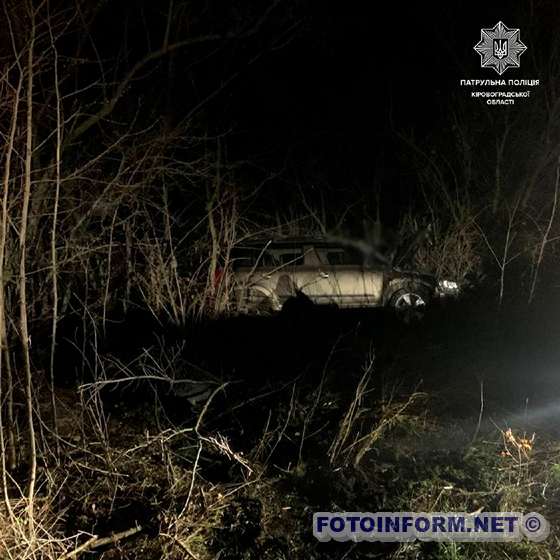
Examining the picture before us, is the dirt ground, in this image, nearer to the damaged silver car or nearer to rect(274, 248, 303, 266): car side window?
the damaged silver car

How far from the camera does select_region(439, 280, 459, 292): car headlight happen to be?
977cm

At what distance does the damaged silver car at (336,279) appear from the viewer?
8922 millimetres

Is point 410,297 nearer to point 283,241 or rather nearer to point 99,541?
point 283,241

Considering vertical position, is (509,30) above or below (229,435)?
above

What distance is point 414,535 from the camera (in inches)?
149

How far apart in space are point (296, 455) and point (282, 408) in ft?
1.65

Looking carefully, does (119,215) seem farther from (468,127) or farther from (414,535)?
(468,127)

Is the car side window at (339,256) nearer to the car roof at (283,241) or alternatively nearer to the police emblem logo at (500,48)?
the car roof at (283,241)

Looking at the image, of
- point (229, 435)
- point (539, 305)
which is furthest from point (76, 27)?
point (539, 305)

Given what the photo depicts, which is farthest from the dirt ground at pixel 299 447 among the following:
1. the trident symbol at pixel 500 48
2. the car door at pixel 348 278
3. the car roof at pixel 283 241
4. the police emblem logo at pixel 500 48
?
the trident symbol at pixel 500 48

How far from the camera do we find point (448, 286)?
9.84m

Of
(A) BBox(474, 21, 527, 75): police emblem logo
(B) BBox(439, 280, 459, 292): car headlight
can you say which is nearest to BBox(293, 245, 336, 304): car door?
(B) BBox(439, 280, 459, 292): car headlight

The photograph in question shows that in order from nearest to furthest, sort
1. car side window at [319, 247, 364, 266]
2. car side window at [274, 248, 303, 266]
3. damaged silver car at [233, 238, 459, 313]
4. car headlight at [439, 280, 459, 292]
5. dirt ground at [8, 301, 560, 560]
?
dirt ground at [8, 301, 560, 560], damaged silver car at [233, 238, 459, 313], car side window at [274, 248, 303, 266], car side window at [319, 247, 364, 266], car headlight at [439, 280, 459, 292]

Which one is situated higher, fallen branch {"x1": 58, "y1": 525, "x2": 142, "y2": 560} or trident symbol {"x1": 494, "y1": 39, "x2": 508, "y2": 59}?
trident symbol {"x1": 494, "y1": 39, "x2": 508, "y2": 59}
